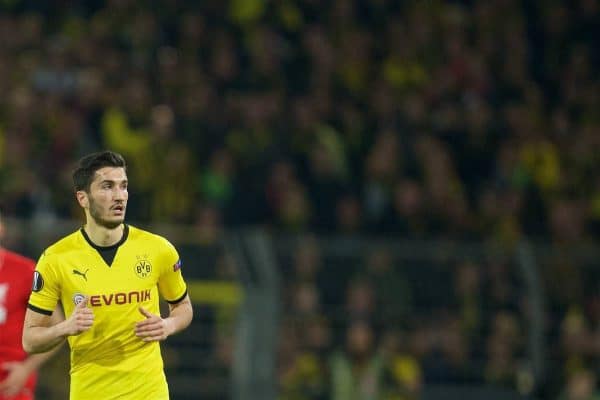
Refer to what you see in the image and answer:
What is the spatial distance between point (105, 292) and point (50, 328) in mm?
304

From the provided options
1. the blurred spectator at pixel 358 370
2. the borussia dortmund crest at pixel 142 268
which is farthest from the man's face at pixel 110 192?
the blurred spectator at pixel 358 370

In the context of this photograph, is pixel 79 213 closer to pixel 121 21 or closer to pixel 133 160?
pixel 133 160

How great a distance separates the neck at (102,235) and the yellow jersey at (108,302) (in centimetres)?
2

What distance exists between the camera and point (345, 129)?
49.1ft

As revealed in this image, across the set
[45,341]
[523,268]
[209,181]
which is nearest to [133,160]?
[209,181]

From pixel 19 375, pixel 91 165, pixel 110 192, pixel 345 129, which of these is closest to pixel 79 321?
pixel 110 192

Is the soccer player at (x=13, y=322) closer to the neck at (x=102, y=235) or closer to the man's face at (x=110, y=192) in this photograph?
the neck at (x=102, y=235)

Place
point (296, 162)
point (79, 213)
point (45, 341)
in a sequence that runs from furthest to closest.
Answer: point (296, 162)
point (79, 213)
point (45, 341)

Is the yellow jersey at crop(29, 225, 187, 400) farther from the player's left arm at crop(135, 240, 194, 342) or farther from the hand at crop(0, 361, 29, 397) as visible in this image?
the hand at crop(0, 361, 29, 397)

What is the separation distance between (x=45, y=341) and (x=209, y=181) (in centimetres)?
800


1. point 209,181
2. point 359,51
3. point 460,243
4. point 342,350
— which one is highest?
point 359,51

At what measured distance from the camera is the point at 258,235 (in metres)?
12.3

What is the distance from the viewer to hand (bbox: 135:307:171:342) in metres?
6.18

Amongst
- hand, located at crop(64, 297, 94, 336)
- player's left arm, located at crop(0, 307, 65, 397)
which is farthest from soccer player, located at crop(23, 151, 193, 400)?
player's left arm, located at crop(0, 307, 65, 397)
